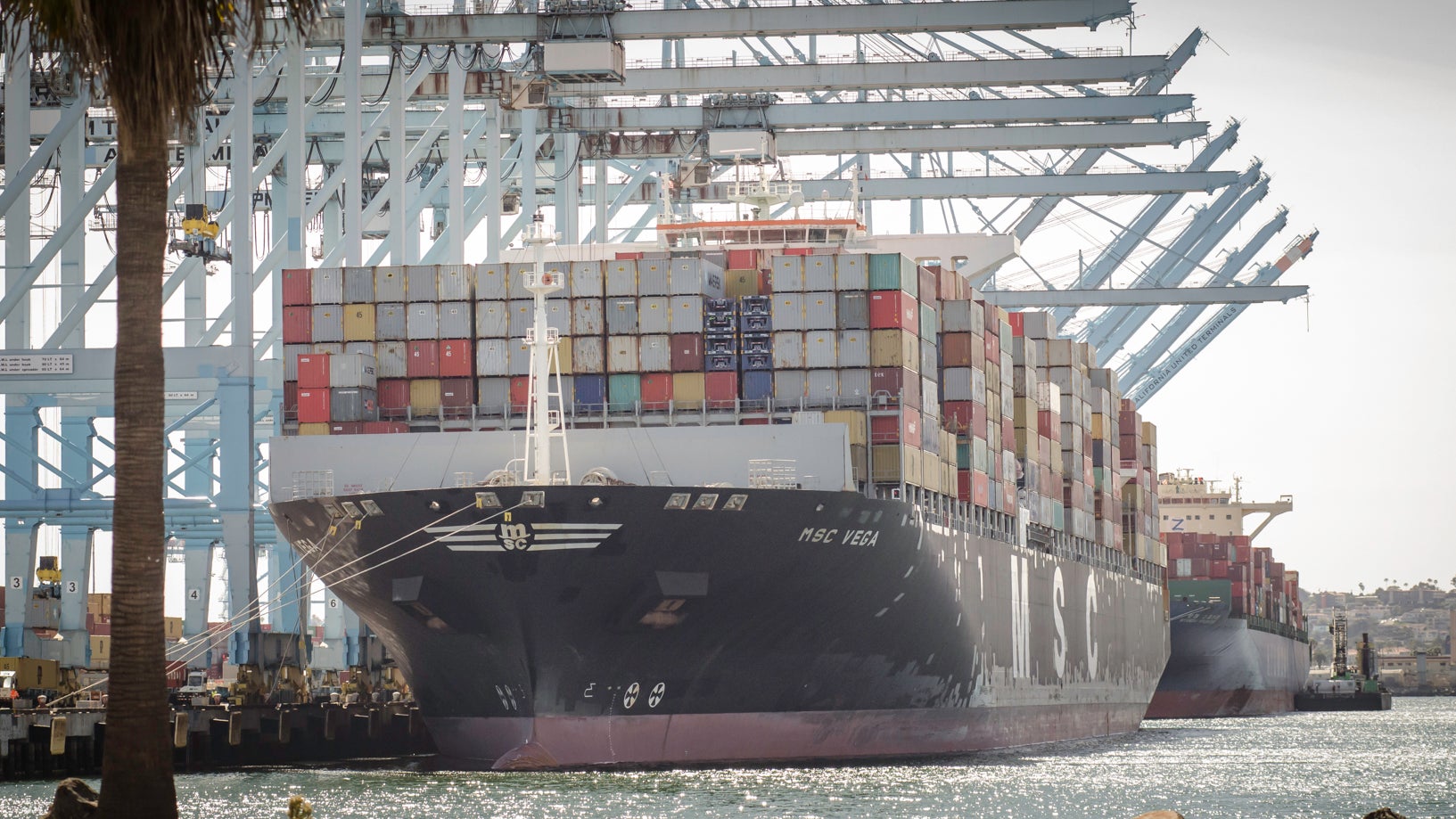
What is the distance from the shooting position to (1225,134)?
57.9m

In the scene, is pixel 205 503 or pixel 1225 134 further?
pixel 1225 134

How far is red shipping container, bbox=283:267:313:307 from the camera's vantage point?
35.4 meters

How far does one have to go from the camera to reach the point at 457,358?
34.3 metres

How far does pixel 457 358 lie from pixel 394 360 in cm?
113

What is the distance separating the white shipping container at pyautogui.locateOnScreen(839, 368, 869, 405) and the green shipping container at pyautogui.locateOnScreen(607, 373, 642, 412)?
3495 mm

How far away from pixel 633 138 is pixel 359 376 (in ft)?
64.9

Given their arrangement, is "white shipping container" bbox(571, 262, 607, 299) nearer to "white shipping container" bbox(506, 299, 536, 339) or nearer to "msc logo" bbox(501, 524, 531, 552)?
Answer: "white shipping container" bbox(506, 299, 536, 339)

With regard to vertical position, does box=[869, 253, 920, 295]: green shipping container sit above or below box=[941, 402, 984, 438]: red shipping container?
above

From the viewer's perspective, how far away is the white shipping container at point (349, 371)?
3375 cm

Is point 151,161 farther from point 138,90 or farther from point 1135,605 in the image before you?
point 1135,605

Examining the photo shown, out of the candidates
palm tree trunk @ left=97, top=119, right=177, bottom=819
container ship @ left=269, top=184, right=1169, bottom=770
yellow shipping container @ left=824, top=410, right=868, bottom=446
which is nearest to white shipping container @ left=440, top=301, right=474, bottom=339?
container ship @ left=269, top=184, right=1169, bottom=770

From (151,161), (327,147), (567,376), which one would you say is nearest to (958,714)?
(567,376)

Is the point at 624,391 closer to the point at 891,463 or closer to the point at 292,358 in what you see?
the point at 891,463

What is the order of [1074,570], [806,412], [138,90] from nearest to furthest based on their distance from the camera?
1. [138,90]
2. [806,412]
3. [1074,570]
